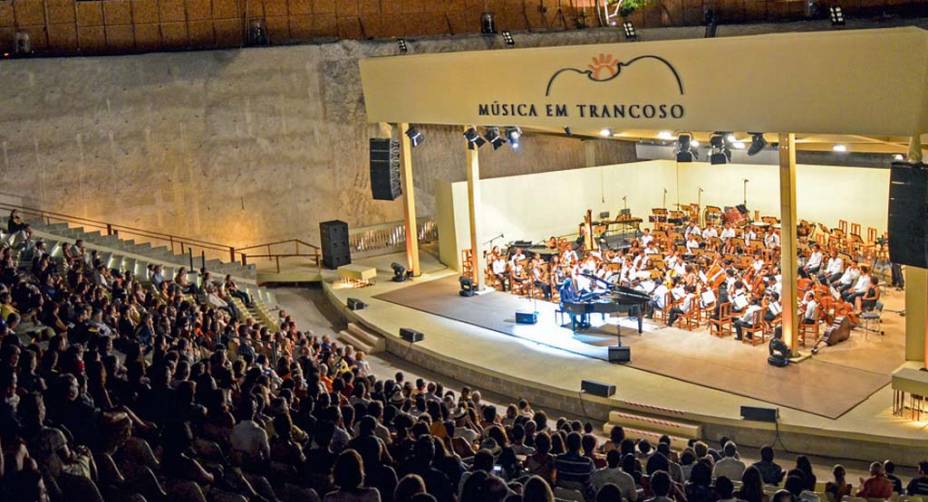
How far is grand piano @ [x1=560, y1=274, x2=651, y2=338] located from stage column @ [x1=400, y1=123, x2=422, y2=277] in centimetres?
567

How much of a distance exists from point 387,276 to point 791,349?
1046 cm

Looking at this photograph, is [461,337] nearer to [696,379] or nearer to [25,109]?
[696,379]

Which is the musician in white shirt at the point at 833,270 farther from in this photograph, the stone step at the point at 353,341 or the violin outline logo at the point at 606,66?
the stone step at the point at 353,341

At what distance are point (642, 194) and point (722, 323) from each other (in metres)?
10.9

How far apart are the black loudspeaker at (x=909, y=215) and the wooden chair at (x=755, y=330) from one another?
345cm

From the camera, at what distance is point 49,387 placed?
302 inches

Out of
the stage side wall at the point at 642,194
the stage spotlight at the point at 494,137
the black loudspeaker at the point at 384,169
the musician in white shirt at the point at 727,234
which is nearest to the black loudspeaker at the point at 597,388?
the stage spotlight at the point at 494,137

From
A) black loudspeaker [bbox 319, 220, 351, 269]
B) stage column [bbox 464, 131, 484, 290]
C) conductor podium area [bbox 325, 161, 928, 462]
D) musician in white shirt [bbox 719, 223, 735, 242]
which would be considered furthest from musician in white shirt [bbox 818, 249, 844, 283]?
black loudspeaker [bbox 319, 220, 351, 269]

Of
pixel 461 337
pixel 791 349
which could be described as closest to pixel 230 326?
pixel 461 337

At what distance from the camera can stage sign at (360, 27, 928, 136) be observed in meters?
12.7

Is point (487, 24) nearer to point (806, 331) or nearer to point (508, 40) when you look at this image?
point (508, 40)

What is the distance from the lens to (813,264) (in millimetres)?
18906

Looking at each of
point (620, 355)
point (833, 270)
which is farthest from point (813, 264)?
point (620, 355)

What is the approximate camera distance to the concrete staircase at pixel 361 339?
1853cm
